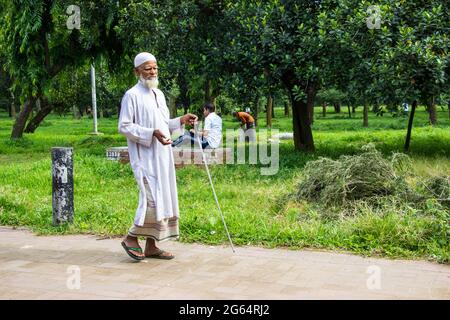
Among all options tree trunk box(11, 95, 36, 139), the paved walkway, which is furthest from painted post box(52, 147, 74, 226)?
tree trunk box(11, 95, 36, 139)

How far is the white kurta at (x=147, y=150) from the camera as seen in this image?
218 inches

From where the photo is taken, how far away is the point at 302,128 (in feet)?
48.8

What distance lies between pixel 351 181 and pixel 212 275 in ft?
9.36

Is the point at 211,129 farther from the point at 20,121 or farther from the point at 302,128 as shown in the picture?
the point at 20,121

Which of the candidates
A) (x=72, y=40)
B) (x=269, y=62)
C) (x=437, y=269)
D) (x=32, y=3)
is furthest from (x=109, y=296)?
(x=72, y=40)

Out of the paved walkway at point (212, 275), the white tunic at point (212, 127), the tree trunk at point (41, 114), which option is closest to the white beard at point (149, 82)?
the paved walkway at point (212, 275)

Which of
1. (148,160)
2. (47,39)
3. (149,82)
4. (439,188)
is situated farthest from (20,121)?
(439,188)

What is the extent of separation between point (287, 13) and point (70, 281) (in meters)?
8.60

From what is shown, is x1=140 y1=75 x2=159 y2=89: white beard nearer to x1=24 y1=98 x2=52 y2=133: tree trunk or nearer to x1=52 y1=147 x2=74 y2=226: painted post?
x1=52 y1=147 x2=74 y2=226: painted post

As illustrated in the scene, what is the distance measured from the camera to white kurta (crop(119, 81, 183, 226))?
18.2 ft

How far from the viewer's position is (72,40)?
57.4 ft
